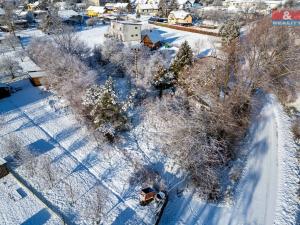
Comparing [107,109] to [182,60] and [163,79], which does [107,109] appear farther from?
[182,60]

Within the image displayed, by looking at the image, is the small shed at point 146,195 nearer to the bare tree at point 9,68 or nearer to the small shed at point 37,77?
the small shed at point 37,77

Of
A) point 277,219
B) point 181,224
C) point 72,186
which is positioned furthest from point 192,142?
point 72,186

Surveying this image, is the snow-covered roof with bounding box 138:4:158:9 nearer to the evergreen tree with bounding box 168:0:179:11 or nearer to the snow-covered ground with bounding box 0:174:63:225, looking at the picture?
the evergreen tree with bounding box 168:0:179:11

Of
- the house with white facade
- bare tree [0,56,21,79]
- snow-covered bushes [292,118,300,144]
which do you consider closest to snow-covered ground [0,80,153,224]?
bare tree [0,56,21,79]

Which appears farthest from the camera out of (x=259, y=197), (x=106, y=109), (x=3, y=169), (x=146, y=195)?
(x=106, y=109)

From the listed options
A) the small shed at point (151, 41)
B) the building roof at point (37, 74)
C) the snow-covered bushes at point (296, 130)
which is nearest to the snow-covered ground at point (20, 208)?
the building roof at point (37, 74)

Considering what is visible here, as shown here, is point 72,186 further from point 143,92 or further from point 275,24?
point 275,24

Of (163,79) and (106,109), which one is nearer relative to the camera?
(106,109)

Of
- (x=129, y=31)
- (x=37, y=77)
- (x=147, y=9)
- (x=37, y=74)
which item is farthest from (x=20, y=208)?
(x=147, y=9)
